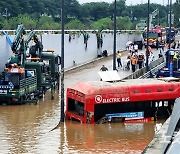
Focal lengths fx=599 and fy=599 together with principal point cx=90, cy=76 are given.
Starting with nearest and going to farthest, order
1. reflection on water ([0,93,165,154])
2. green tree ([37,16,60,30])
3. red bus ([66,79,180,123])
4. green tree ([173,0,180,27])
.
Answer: reflection on water ([0,93,165,154]) < red bus ([66,79,180,123]) < green tree ([37,16,60,30]) < green tree ([173,0,180,27])

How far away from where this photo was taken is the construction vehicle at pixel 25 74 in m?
28.5

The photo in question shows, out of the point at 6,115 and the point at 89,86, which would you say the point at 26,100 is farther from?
the point at 89,86

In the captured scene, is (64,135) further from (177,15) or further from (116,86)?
(177,15)

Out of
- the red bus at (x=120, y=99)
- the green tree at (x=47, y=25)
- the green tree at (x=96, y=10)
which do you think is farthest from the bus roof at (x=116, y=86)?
the green tree at (x=96, y=10)

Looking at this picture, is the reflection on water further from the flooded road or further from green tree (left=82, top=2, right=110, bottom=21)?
green tree (left=82, top=2, right=110, bottom=21)

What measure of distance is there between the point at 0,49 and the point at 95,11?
10753 cm

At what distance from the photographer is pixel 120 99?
75.9ft

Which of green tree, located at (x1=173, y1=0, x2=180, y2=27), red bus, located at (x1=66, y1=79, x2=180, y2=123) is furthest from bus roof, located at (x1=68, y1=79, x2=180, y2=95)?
green tree, located at (x1=173, y1=0, x2=180, y2=27)

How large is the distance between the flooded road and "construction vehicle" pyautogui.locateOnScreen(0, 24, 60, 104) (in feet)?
3.26

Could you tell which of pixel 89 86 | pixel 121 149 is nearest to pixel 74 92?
pixel 89 86

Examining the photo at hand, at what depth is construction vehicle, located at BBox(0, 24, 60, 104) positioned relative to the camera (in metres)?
28.5

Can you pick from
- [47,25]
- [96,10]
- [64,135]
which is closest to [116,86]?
[64,135]

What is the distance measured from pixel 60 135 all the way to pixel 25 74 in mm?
9672

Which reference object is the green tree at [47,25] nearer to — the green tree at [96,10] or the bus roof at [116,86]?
the bus roof at [116,86]
